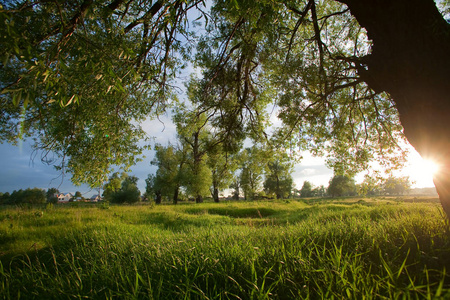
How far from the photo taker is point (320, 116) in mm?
8266

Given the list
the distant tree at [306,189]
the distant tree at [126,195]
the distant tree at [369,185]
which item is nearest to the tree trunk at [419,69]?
the distant tree at [369,185]

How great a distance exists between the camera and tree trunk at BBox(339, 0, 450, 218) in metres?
2.75

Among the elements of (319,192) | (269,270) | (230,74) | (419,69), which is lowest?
(319,192)

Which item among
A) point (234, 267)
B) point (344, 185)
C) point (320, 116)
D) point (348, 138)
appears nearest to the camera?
Answer: point (234, 267)

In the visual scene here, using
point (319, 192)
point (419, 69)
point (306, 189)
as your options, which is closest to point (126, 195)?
point (419, 69)

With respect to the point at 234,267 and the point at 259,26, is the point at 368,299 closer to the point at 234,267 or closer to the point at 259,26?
the point at 234,267

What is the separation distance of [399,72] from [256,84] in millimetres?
7409

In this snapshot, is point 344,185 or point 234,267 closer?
point 234,267

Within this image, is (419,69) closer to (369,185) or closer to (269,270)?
(269,270)

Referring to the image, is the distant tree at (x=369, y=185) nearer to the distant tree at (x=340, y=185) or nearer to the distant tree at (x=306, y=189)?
the distant tree at (x=340, y=185)

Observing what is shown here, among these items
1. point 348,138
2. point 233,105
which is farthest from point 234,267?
point 348,138

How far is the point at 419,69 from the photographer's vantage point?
9.48ft

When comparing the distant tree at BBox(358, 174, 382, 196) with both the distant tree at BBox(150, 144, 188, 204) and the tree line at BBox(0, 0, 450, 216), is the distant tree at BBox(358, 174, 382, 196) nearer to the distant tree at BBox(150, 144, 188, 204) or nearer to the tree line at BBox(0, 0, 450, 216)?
the tree line at BBox(0, 0, 450, 216)

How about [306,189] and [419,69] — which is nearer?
[419,69]
